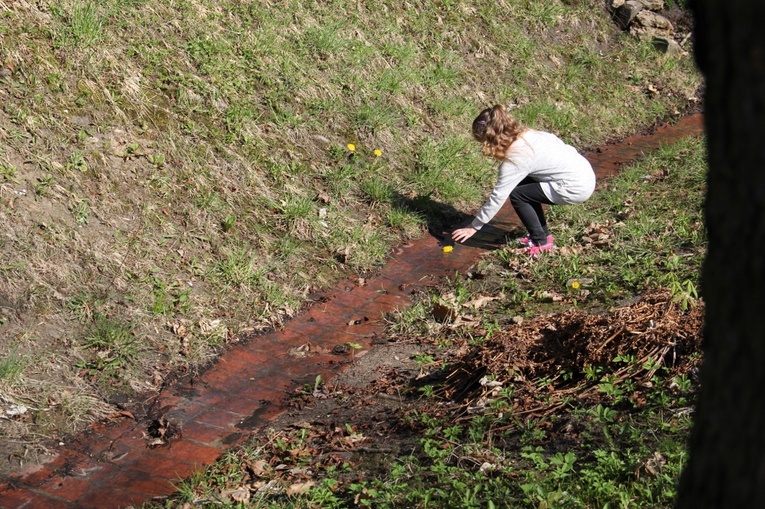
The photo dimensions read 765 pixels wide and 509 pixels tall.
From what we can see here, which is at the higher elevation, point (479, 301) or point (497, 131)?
point (497, 131)

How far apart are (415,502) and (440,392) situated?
1.24m

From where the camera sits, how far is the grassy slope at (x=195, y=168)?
518 centimetres

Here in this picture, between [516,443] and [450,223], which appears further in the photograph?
[450,223]

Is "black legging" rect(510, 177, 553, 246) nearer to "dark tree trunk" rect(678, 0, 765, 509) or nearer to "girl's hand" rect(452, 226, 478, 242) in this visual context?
"girl's hand" rect(452, 226, 478, 242)

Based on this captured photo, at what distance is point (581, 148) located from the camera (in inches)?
387

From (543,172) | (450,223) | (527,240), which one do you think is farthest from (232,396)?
(450,223)

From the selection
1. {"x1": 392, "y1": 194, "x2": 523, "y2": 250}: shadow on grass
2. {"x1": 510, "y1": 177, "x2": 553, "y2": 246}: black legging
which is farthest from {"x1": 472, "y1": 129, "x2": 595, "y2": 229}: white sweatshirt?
{"x1": 392, "y1": 194, "x2": 523, "y2": 250}: shadow on grass

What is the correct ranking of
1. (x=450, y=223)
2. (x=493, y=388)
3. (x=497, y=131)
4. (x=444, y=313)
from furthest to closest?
(x=450, y=223), (x=497, y=131), (x=444, y=313), (x=493, y=388)

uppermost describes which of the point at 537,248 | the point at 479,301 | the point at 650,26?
the point at 650,26

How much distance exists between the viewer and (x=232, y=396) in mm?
5027

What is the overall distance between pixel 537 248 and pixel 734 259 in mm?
5416

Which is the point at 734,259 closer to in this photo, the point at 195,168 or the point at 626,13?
the point at 195,168

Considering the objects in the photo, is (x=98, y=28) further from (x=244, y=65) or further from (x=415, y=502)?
(x=415, y=502)

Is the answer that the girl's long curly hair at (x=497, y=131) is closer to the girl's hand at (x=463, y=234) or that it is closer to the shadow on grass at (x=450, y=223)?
the girl's hand at (x=463, y=234)
